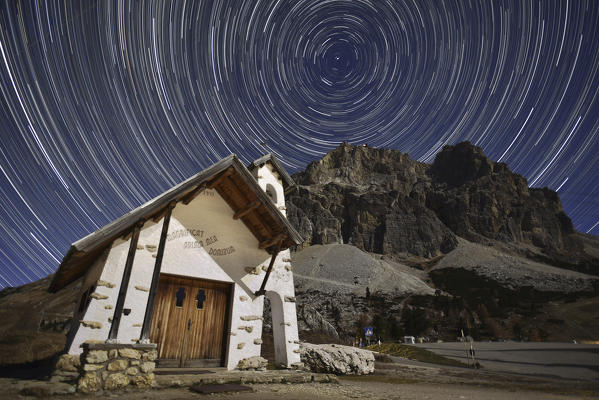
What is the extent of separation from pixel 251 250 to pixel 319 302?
56.3 metres

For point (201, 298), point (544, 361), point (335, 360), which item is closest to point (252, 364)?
point (201, 298)

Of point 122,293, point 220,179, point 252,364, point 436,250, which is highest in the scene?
point 436,250

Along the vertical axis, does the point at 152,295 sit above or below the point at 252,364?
above

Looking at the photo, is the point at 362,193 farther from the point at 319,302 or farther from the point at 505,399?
the point at 505,399

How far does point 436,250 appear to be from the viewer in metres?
113

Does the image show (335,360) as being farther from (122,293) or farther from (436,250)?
(436,250)

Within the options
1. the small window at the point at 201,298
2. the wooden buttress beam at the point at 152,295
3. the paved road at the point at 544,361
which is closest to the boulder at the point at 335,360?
the small window at the point at 201,298

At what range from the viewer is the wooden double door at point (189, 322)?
8789mm

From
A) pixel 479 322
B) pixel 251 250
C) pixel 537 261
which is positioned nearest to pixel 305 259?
pixel 479 322

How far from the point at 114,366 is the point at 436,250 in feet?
398

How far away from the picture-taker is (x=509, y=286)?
76875 millimetres

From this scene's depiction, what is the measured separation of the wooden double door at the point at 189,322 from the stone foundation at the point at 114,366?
2.61 meters

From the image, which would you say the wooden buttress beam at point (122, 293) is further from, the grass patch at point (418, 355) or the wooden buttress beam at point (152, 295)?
the grass patch at point (418, 355)

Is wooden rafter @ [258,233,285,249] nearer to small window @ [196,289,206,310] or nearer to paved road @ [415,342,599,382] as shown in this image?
small window @ [196,289,206,310]
